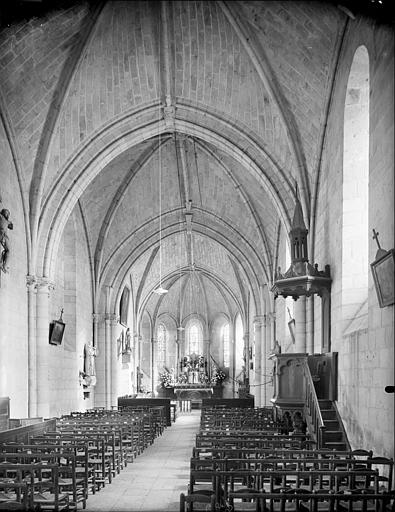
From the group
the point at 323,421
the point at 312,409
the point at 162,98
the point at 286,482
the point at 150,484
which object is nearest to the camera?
the point at 286,482

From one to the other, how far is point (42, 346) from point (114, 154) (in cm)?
551

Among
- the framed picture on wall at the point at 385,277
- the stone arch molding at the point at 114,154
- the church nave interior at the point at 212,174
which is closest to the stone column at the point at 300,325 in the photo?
the church nave interior at the point at 212,174

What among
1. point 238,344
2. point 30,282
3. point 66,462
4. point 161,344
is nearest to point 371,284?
point 66,462

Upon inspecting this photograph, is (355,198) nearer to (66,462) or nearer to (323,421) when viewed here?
(323,421)

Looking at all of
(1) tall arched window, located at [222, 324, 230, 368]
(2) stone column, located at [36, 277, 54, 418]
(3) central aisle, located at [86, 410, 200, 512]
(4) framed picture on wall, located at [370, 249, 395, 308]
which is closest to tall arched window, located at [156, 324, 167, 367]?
(1) tall arched window, located at [222, 324, 230, 368]

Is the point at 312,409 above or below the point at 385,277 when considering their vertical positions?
below

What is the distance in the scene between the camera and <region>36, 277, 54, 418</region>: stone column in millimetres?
16797

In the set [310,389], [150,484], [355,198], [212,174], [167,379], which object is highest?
[212,174]

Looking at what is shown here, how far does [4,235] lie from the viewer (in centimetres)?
1420

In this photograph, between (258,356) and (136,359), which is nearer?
(258,356)

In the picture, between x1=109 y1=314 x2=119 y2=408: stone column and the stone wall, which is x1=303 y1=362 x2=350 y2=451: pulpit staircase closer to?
the stone wall

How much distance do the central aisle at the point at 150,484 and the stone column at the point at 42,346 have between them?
9.67ft

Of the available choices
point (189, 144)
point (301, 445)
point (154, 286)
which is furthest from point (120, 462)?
point (154, 286)

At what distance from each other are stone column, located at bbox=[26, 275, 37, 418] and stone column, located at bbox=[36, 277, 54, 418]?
0.13 m
